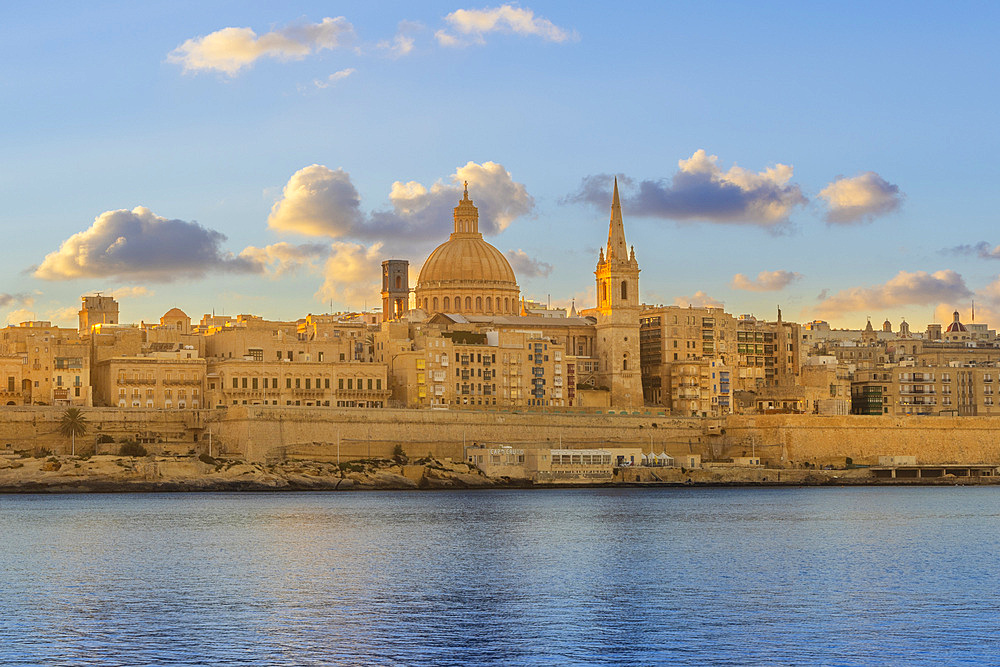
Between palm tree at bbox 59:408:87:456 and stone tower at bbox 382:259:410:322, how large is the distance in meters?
33.6

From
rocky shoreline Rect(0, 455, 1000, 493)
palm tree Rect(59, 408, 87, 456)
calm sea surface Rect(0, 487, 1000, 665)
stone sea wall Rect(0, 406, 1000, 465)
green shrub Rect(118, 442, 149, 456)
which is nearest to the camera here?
calm sea surface Rect(0, 487, 1000, 665)

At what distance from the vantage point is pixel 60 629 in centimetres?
→ 2677

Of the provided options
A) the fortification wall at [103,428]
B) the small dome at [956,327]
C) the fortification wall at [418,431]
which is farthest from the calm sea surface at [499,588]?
the small dome at [956,327]

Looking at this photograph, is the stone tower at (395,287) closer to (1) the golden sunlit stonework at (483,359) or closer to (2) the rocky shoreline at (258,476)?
(1) the golden sunlit stonework at (483,359)

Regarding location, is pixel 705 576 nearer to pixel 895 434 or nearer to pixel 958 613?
pixel 958 613

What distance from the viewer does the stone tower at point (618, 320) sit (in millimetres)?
91062

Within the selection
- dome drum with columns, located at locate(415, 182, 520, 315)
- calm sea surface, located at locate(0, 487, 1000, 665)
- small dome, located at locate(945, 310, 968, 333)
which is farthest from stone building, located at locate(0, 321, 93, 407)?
small dome, located at locate(945, 310, 968, 333)

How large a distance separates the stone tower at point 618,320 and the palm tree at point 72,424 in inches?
1197

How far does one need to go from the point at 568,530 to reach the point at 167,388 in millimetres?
36324

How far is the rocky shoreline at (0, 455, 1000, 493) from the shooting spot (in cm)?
7075

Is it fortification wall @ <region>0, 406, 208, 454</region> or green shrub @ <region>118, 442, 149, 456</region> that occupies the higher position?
fortification wall @ <region>0, 406, 208, 454</region>

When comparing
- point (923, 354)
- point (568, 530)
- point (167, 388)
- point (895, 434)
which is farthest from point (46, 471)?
point (923, 354)

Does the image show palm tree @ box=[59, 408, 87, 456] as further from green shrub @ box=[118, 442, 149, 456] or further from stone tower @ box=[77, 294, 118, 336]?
stone tower @ box=[77, 294, 118, 336]

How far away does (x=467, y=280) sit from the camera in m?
99.4
